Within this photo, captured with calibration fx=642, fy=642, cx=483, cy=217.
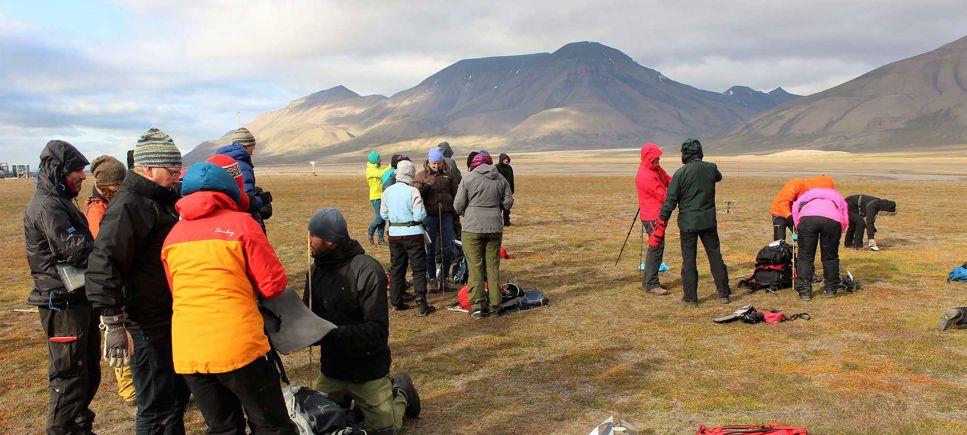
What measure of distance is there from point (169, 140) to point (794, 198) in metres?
9.99

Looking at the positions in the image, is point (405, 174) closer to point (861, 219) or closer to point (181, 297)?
point (181, 297)

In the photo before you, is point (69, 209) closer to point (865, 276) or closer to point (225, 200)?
point (225, 200)

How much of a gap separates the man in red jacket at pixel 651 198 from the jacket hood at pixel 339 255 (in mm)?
6379

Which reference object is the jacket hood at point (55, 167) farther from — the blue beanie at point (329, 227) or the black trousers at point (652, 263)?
the black trousers at point (652, 263)

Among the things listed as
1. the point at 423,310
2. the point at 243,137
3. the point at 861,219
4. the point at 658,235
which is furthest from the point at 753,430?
the point at 861,219

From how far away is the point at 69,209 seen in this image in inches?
187

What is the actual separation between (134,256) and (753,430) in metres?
4.63

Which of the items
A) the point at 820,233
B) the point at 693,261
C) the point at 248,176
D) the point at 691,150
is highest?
the point at 691,150

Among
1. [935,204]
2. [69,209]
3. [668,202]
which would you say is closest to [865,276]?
[668,202]

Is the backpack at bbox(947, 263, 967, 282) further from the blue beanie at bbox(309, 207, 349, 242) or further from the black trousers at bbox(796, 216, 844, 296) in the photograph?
the blue beanie at bbox(309, 207, 349, 242)

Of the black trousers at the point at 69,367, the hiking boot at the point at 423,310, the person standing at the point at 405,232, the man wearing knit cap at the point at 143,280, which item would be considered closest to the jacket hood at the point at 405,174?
the person standing at the point at 405,232

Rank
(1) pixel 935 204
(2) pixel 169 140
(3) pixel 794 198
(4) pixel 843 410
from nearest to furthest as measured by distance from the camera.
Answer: (2) pixel 169 140, (4) pixel 843 410, (3) pixel 794 198, (1) pixel 935 204

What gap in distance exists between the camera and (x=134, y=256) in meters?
3.99

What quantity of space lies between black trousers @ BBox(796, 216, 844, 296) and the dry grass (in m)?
0.31
